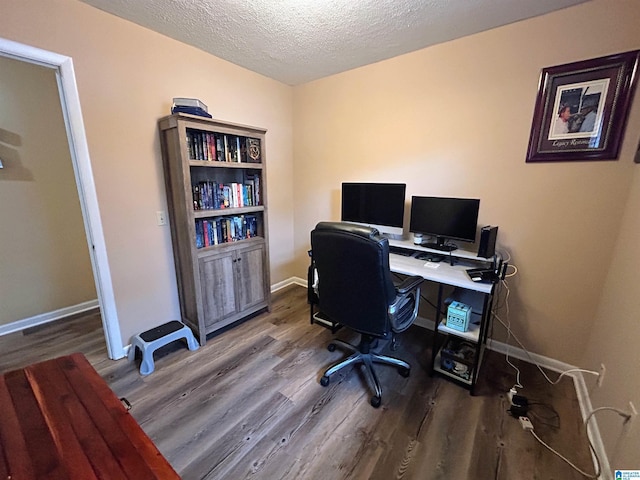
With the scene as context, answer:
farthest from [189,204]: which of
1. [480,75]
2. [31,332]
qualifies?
[480,75]

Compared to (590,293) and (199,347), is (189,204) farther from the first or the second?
(590,293)

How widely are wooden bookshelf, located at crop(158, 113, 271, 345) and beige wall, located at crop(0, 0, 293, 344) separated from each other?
0.45ft

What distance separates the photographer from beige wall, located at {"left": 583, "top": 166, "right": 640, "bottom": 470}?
3.82 feet

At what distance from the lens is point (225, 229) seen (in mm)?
2418

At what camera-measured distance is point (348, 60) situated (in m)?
2.41

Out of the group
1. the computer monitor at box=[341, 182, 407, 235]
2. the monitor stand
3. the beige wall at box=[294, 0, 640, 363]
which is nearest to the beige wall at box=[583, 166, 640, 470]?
the beige wall at box=[294, 0, 640, 363]

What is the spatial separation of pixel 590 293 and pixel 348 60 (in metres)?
2.67

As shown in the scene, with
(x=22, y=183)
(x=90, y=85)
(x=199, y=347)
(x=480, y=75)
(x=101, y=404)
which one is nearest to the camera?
(x=101, y=404)

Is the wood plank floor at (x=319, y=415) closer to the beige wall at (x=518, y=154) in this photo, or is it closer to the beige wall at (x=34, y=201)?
the beige wall at (x=34, y=201)

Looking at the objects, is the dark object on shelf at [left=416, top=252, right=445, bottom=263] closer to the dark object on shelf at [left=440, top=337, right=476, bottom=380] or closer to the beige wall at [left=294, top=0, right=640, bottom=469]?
the beige wall at [left=294, top=0, right=640, bottom=469]

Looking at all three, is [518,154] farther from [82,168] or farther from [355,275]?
[82,168]

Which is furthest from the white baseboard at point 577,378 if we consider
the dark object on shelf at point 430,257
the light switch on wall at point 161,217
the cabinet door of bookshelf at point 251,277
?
the light switch on wall at point 161,217

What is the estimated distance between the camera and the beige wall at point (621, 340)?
1163 millimetres

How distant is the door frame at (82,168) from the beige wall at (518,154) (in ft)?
7.40
